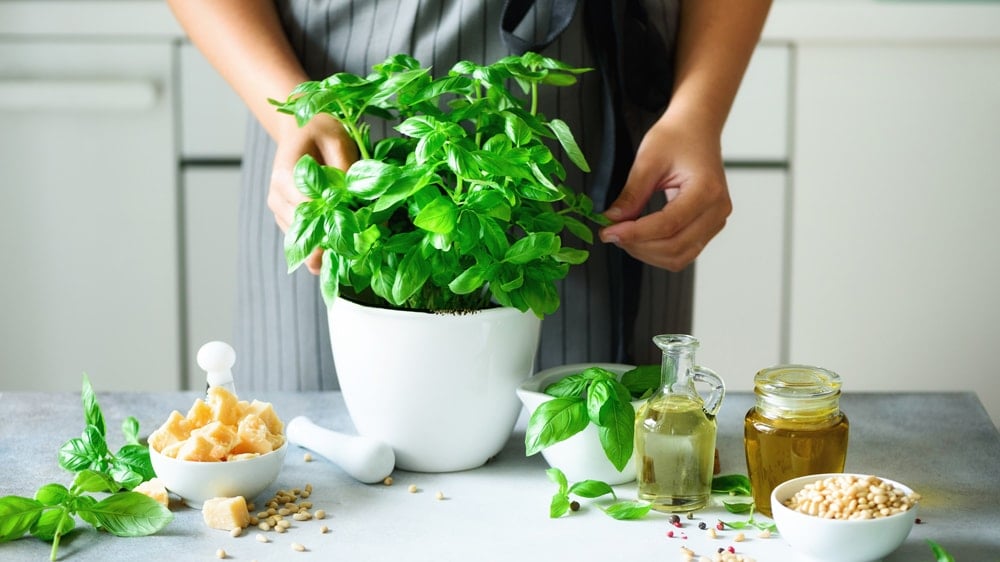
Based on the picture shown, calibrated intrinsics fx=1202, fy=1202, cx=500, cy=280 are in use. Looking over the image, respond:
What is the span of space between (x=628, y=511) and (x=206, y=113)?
1414 mm

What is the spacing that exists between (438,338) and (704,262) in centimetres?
130

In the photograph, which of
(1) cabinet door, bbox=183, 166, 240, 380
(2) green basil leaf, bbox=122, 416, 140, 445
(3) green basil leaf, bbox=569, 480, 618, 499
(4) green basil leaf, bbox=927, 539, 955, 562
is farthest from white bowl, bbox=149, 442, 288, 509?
(1) cabinet door, bbox=183, 166, 240, 380

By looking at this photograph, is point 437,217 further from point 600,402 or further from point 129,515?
point 129,515

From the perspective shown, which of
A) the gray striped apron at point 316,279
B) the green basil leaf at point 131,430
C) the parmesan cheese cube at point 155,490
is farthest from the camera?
the gray striped apron at point 316,279

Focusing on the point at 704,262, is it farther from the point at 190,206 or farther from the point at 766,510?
the point at 766,510

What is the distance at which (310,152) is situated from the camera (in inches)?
39.7

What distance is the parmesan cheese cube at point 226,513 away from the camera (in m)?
0.83

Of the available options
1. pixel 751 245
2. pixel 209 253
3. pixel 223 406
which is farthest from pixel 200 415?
pixel 751 245

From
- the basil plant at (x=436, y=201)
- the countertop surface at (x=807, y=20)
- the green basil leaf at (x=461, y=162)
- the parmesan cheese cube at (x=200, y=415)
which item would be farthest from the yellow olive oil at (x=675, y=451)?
the countertop surface at (x=807, y=20)

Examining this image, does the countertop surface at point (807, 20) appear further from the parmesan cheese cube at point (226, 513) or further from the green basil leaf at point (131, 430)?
the parmesan cheese cube at point (226, 513)

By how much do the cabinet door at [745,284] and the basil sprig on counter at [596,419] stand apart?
1.26m

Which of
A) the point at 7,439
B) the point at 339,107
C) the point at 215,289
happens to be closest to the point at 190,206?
the point at 215,289

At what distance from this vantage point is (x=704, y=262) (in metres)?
2.13

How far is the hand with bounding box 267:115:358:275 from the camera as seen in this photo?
0.98m
